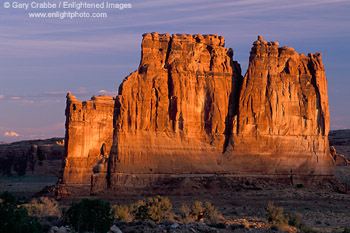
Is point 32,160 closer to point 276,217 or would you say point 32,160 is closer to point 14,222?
point 276,217

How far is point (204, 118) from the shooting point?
180ft

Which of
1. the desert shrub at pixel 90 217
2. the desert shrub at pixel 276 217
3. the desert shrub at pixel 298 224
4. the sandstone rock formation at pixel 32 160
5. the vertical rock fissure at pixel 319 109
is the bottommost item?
the desert shrub at pixel 298 224

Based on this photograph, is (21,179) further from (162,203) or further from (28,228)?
(28,228)

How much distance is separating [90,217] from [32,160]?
69.8 m

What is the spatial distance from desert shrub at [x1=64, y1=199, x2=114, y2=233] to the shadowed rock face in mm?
22210

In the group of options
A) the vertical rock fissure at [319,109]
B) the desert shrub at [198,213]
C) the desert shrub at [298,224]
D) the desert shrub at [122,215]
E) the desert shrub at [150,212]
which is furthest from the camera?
the vertical rock fissure at [319,109]

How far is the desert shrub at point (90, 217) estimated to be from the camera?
28.3 metres

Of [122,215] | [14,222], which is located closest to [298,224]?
[122,215]

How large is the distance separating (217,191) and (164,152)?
4.72 meters

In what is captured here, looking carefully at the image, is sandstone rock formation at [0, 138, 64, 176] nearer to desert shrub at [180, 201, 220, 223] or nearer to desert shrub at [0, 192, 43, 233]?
desert shrub at [180, 201, 220, 223]

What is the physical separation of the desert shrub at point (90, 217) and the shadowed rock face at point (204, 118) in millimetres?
22210

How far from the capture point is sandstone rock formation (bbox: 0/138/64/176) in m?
95.5

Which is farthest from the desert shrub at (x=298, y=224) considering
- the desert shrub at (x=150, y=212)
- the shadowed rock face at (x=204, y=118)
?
the shadowed rock face at (x=204, y=118)

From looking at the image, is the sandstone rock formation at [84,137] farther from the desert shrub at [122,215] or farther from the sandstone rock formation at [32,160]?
the sandstone rock formation at [32,160]
